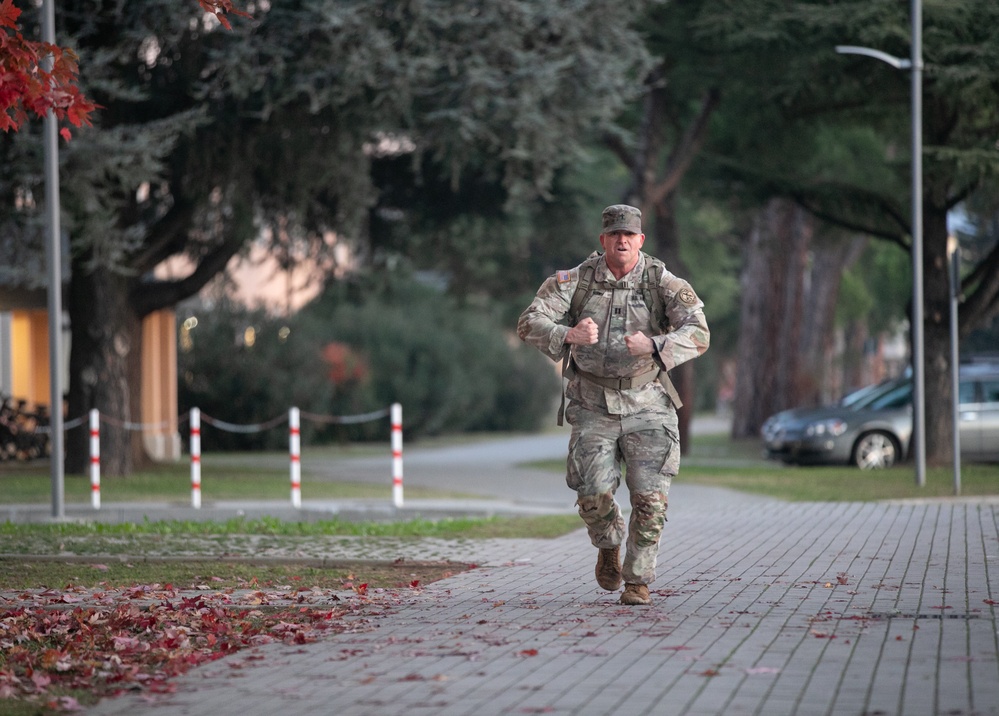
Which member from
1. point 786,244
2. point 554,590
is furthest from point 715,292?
point 554,590

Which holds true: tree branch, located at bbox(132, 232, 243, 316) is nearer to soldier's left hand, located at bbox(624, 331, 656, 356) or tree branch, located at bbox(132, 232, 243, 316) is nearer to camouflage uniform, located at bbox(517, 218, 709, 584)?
camouflage uniform, located at bbox(517, 218, 709, 584)

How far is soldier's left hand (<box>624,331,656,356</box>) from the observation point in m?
8.12

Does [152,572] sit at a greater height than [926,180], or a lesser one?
lesser

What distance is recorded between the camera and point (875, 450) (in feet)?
79.7

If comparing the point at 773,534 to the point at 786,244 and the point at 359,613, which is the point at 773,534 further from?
the point at 786,244

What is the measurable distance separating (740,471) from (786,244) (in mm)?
11520

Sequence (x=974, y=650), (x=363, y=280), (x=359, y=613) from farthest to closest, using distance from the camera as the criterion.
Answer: (x=363, y=280) < (x=359, y=613) < (x=974, y=650)

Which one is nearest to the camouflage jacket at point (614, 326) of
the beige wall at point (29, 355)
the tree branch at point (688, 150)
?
the tree branch at point (688, 150)

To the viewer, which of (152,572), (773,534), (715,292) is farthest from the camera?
(715,292)

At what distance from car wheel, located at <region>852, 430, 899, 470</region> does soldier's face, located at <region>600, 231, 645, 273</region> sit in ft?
54.4

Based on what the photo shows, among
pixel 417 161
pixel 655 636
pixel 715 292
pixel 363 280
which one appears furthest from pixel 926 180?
pixel 715 292

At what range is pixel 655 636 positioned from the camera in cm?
743

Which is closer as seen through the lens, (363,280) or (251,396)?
(363,280)

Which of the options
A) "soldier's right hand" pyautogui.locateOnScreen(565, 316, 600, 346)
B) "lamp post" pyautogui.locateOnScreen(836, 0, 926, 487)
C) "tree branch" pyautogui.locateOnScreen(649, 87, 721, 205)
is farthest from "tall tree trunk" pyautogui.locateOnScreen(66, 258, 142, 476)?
"soldier's right hand" pyautogui.locateOnScreen(565, 316, 600, 346)
